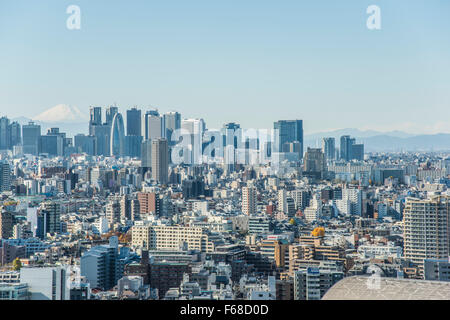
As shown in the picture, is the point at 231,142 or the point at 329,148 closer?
the point at 231,142

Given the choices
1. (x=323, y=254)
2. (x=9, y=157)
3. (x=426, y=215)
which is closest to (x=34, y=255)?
(x=323, y=254)

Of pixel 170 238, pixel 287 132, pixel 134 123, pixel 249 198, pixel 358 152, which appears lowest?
pixel 170 238

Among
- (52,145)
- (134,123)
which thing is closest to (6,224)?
(134,123)

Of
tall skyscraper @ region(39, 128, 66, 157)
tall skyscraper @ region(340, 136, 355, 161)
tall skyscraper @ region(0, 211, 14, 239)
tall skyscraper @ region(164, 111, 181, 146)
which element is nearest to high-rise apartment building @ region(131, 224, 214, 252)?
tall skyscraper @ region(0, 211, 14, 239)

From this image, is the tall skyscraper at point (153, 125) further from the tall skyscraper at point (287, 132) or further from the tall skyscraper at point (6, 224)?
the tall skyscraper at point (6, 224)

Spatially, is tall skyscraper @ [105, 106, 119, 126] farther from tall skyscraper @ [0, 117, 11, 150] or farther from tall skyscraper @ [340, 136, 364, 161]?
tall skyscraper @ [340, 136, 364, 161]

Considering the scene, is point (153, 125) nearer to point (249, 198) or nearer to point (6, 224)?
point (249, 198)

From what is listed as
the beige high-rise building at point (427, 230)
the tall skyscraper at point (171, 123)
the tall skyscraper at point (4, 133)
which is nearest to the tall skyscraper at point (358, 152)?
the beige high-rise building at point (427, 230)
